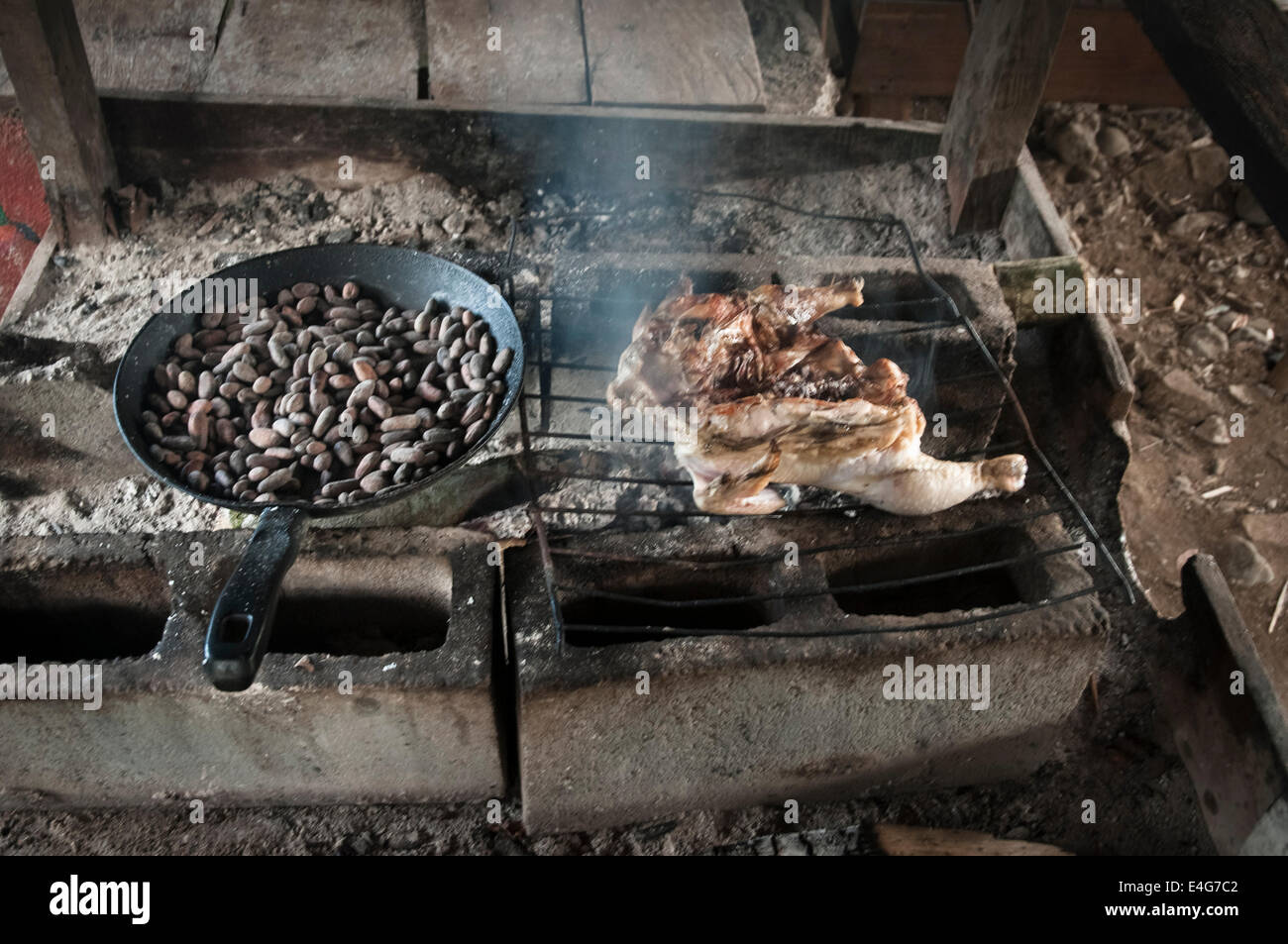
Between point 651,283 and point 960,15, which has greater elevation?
point 960,15

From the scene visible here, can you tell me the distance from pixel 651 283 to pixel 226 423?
160 centimetres

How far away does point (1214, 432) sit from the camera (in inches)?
200

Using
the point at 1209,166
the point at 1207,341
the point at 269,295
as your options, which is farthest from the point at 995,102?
the point at 269,295

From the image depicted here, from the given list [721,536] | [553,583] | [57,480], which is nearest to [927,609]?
[721,536]

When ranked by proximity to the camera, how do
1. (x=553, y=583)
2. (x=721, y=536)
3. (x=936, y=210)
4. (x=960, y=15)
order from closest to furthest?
(x=553, y=583) < (x=721, y=536) < (x=936, y=210) < (x=960, y=15)

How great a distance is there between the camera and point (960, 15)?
6.14 m

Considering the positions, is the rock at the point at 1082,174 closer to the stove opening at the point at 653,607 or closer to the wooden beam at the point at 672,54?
the wooden beam at the point at 672,54

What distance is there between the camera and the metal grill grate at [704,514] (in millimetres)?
2855

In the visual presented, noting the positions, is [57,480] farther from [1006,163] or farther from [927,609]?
[1006,163]

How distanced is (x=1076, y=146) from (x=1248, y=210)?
3.58 ft

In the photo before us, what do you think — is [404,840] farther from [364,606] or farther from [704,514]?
[704,514]

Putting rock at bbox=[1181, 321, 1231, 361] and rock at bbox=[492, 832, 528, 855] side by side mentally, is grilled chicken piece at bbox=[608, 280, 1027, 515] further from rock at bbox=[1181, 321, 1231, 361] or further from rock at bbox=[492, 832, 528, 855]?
rock at bbox=[1181, 321, 1231, 361]

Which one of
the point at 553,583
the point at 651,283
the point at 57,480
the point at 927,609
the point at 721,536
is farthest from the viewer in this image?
the point at 57,480

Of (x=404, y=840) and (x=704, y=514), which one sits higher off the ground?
(x=704, y=514)
